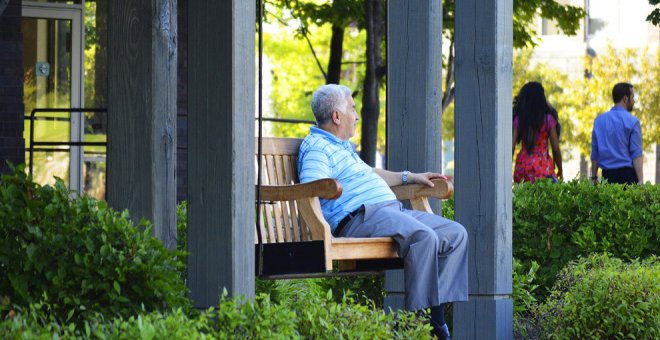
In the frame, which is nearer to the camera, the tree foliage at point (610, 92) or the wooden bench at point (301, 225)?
the wooden bench at point (301, 225)

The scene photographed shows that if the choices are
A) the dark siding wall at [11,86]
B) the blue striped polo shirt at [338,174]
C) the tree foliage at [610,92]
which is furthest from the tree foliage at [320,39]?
the blue striped polo shirt at [338,174]

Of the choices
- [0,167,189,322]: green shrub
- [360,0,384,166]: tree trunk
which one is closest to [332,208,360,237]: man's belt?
[0,167,189,322]: green shrub

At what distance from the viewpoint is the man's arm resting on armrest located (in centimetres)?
688

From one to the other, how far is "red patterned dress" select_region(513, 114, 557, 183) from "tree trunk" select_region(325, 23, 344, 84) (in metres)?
7.40

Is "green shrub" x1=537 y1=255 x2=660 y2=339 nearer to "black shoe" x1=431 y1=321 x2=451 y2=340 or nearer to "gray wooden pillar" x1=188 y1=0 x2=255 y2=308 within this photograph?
"black shoe" x1=431 y1=321 x2=451 y2=340

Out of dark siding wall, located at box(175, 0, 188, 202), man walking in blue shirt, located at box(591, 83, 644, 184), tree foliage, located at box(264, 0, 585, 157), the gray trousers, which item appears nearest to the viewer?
the gray trousers

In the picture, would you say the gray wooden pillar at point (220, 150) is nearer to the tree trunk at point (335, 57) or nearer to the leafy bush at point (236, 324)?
the leafy bush at point (236, 324)

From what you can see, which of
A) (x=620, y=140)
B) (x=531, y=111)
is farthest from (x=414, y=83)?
(x=620, y=140)

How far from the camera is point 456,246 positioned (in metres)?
6.58

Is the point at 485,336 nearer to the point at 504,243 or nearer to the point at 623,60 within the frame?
the point at 504,243

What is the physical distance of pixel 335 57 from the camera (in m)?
19.0

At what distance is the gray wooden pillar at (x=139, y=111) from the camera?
5.10m

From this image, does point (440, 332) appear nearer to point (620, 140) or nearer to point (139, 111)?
point (139, 111)

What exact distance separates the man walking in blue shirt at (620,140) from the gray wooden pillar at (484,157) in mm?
5815
